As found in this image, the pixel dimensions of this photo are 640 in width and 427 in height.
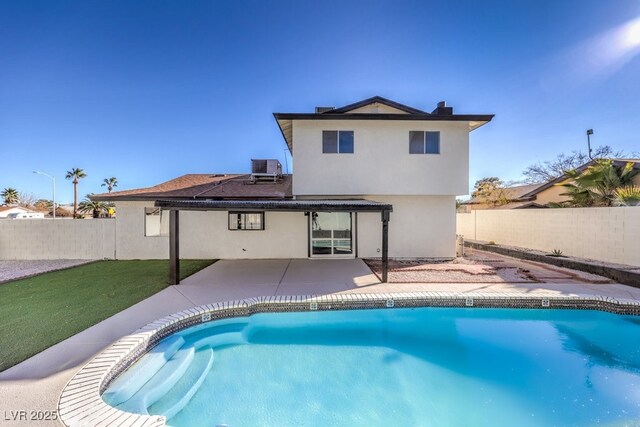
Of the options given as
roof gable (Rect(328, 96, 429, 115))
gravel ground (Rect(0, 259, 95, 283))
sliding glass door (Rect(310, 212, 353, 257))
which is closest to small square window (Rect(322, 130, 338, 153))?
roof gable (Rect(328, 96, 429, 115))

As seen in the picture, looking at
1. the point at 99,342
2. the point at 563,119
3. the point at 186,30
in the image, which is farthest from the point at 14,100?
the point at 563,119

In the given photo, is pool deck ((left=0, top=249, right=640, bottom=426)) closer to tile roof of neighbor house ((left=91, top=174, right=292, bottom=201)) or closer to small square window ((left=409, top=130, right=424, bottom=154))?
tile roof of neighbor house ((left=91, top=174, right=292, bottom=201))

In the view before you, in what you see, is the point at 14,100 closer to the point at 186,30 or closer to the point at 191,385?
the point at 186,30

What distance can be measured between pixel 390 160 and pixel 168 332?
11480mm

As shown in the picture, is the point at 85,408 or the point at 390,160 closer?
Result: the point at 85,408

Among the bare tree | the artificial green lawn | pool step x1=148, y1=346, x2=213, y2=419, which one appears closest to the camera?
pool step x1=148, y1=346, x2=213, y2=419

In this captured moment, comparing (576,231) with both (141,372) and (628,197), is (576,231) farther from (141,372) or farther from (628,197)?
(141,372)

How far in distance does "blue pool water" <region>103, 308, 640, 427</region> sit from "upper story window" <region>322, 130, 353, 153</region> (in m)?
8.24

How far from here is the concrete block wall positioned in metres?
14.2

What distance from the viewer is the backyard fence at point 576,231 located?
34.8ft

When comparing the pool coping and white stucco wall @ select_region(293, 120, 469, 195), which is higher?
white stucco wall @ select_region(293, 120, 469, 195)

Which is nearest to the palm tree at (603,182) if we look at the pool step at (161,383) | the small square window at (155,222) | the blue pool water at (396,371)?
the blue pool water at (396,371)

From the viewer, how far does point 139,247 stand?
14.5 m

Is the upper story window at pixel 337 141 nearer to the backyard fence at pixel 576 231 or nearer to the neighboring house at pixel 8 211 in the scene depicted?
the backyard fence at pixel 576 231
